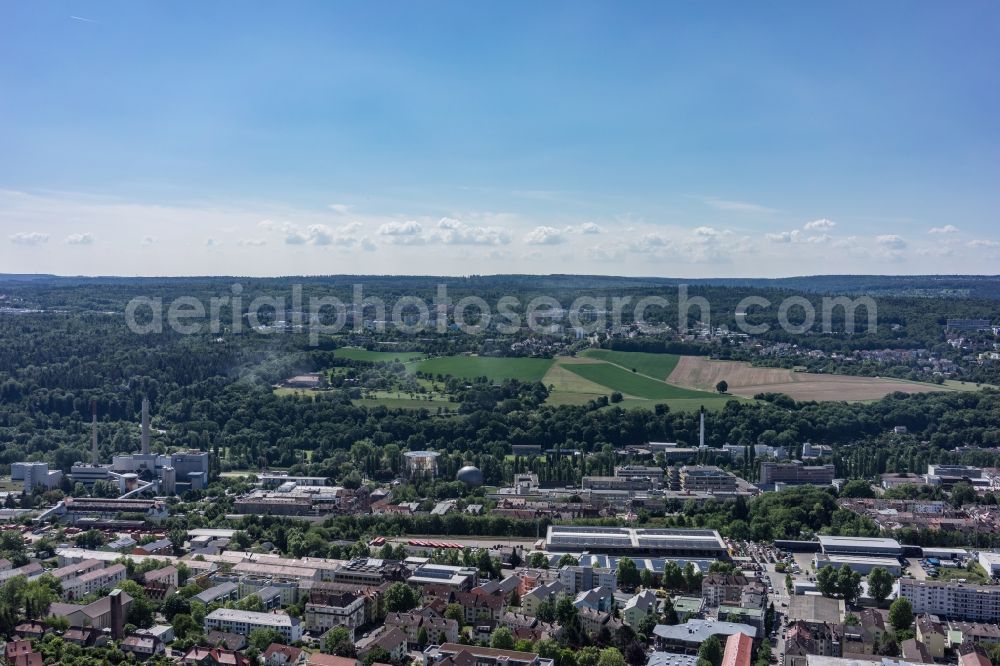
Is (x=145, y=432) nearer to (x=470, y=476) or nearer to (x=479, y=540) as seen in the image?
(x=470, y=476)

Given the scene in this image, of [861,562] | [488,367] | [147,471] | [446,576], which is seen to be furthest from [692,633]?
[488,367]

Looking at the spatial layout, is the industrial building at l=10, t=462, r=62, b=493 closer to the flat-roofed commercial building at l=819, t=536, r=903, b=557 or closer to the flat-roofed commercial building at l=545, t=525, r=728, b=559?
the flat-roofed commercial building at l=545, t=525, r=728, b=559

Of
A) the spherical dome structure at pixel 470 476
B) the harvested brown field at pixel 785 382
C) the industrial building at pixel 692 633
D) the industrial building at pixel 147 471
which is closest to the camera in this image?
the industrial building at pixel 692 633

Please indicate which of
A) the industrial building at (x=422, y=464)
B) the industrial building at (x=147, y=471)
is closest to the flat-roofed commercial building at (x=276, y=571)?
the industrial building at (x=147, y=471)

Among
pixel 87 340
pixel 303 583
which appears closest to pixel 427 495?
pixel 303 583

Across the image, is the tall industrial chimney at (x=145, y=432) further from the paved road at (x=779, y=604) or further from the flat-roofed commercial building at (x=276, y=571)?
the paved road at (x=779, y=604)

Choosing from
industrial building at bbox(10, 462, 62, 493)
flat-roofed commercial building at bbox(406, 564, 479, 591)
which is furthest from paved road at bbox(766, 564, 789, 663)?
industrial building at bbox(10, 462, 62, 493)

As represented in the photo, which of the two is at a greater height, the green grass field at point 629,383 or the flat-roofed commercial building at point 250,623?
the green grass field at point 629,383
